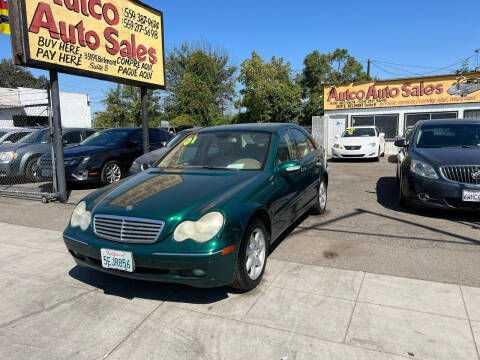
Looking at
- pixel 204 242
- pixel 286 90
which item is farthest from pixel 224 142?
pixel 286 90

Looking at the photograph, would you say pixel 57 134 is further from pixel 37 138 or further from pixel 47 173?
pixel 37 138

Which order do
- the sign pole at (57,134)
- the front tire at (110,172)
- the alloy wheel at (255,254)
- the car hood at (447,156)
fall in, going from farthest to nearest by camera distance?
1. the front tire at (110,172)
2. the sign pole at (57,134)
3. the car hood at (447,156)
4. the alloy wheel at (255,254)

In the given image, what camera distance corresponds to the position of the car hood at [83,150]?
8516 mm

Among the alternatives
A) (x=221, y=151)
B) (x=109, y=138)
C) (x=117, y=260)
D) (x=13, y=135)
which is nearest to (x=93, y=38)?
(x=109, y=138)

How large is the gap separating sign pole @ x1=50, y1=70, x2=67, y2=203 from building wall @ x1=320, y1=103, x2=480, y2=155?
14.8m

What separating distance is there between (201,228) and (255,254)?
716 mm

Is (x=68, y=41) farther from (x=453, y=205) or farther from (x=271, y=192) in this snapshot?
(x=453, y=205)

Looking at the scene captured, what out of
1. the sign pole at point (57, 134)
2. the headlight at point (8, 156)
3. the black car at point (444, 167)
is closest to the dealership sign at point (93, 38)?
the sign pole at point (57, 134)

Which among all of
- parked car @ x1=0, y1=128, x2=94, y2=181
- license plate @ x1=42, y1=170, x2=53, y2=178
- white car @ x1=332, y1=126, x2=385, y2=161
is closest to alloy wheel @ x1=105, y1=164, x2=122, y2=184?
license plate @ x1=42, y1=170, x2=53, y2=178

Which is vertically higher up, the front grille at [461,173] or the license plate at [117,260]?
the front grille at [461,173]

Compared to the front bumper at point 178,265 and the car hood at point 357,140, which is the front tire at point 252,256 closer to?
the front bumper at point 178,265

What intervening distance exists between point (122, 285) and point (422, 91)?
1791 centimetres

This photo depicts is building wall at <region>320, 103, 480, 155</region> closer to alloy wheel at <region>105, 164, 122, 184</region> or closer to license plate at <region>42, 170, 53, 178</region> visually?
alloy wheel at <region>105, 164, 122, 184</region>

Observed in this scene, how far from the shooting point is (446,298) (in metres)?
3.02
